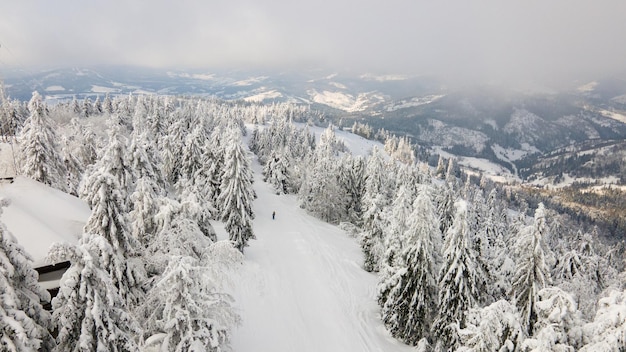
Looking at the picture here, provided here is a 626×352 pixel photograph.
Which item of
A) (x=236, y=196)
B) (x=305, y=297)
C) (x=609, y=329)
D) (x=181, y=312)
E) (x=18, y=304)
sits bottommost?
(x=305, y=297)

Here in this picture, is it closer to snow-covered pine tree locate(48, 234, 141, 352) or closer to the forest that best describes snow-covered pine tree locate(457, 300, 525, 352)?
the forest

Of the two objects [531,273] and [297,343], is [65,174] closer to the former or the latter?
[297,343]

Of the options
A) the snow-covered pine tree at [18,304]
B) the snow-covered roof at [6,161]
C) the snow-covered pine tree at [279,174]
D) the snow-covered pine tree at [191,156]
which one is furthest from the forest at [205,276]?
the snow-covered pine tree at [279,174]

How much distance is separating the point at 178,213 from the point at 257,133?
102 metres

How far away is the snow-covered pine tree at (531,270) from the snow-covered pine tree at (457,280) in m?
2.93

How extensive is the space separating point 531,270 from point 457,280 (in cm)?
446

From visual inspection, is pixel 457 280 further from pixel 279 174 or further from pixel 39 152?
pixel 279 174

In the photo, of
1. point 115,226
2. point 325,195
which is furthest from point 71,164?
point 325,195

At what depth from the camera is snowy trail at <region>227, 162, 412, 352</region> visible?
22.1m

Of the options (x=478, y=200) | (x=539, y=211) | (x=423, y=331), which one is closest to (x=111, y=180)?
(x=539, y=211)

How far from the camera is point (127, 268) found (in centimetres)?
1121

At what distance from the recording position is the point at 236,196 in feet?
99.1

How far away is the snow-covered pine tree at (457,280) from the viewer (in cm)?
1995

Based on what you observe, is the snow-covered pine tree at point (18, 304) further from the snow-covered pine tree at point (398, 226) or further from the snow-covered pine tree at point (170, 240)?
the snow-covered pine tree at point (398, 226)
